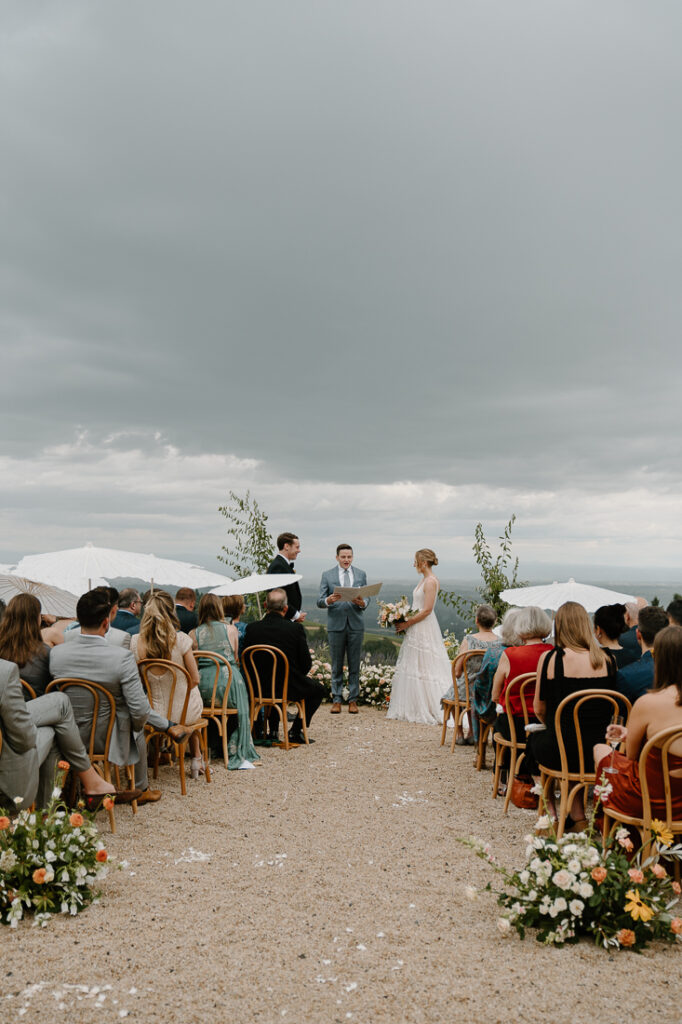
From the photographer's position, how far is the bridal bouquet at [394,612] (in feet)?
31.8

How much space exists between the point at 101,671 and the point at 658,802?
3379 mm

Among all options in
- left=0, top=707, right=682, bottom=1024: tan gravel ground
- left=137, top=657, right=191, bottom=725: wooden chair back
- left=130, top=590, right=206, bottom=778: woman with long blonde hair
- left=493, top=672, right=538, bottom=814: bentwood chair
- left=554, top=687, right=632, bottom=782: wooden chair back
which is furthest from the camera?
left=130, top=590, right=206, bottom=778: woman with long blonde hair

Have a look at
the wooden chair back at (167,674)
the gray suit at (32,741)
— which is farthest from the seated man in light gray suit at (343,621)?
the gray suit at (32,741)

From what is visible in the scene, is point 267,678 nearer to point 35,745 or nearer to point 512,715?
point 512,715

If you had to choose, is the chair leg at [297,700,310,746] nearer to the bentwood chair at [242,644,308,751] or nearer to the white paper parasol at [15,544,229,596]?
the bentwood chair at [242,644,308,751]

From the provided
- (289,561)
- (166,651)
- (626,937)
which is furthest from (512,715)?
(289,561)

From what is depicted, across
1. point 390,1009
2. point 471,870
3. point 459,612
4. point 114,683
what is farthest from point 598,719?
point 459,612

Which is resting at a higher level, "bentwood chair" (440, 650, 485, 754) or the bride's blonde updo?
the bride's blonde updo

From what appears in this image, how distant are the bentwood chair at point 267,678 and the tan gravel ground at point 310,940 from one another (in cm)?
191

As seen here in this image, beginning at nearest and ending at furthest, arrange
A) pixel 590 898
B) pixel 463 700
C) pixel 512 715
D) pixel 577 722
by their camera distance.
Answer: pixel 590 898
pixel 577 722
pixel 512 715
pixel 463 700

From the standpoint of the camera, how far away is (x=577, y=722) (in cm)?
462

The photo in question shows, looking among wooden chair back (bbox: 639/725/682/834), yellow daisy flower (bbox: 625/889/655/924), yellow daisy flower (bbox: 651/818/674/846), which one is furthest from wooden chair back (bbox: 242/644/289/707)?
yellow daisy flower (bbox: 625/889/655/924)

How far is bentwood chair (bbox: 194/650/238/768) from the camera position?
674cm

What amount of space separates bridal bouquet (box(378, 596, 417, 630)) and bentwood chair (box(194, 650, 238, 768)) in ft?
10.3
